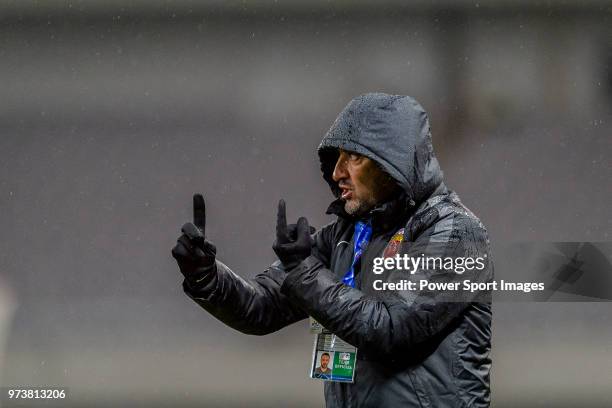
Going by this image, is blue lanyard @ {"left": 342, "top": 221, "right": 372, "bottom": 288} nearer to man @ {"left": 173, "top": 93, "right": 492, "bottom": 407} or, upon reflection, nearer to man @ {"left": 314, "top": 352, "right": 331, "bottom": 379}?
man @ {"left": 173, "top": 93, "right": 492, "bottom": 407}

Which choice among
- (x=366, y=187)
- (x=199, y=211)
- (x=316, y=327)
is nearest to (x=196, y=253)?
(x=199, y=211)

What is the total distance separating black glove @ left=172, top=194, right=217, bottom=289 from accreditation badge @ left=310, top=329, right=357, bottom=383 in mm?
343

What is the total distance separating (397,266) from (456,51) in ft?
10.3

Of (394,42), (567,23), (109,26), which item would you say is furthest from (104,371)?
(567,23)

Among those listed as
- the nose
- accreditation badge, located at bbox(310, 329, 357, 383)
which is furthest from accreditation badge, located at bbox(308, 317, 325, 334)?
the nose

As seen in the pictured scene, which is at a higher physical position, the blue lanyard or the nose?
the nose

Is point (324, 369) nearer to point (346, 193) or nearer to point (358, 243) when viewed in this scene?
point (358, 243)

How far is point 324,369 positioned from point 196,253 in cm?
44

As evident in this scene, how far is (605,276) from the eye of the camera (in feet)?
13.6

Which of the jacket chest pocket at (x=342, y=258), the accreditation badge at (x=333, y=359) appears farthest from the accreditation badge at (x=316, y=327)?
the jacket chest pocket at (x=342, y=258)

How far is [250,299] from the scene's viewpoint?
2.51m

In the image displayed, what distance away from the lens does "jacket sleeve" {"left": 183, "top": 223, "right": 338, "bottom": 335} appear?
8.02 ft

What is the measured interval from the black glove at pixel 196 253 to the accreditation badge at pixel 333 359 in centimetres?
34

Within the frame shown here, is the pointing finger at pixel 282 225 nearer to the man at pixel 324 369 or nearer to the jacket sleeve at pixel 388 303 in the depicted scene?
the jacket sleeve at pixel 388 303
